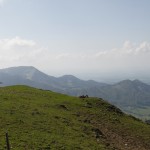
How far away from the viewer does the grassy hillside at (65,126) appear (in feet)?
94.1

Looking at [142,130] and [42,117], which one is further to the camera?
[142,130]

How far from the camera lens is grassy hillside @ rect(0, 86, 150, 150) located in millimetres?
28672

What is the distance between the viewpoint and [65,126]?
3562 centimetres

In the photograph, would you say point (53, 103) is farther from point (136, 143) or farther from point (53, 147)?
point (53, 147)

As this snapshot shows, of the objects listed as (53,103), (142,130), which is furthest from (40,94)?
(142,130)

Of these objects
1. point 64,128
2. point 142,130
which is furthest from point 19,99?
point 142,130

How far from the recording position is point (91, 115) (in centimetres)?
4575

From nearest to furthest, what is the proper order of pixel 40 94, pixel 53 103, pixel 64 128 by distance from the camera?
pixel 64 128
pixel 53 103
pixel 40 94

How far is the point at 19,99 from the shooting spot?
47375mm

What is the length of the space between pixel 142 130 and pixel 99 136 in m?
10.7

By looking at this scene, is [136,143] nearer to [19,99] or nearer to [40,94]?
[19,99]

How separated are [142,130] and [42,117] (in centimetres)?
1555

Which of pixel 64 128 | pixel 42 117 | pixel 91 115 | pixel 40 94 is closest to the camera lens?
pixel 64 128

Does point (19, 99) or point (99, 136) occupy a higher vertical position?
point (19, 99)
